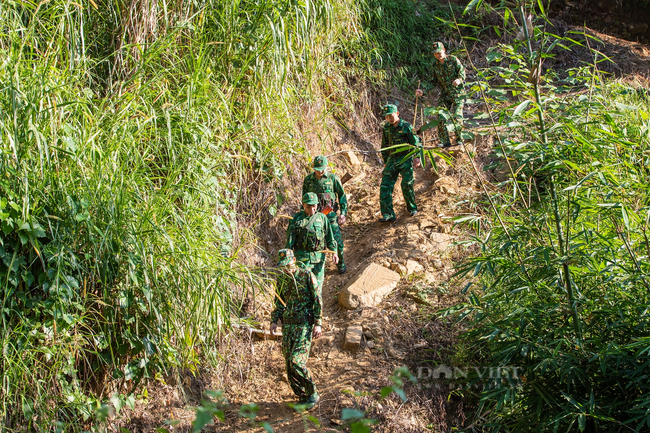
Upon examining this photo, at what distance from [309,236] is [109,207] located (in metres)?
1.92

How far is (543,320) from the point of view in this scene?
3.61m

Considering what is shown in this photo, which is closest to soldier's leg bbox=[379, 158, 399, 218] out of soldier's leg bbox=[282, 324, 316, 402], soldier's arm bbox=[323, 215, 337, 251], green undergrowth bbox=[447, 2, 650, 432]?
soldier's arm bbox=[323, 215, 337, 251]

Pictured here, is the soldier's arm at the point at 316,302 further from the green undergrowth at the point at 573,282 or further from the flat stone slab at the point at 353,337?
the green undergrowth at the point at 573,282

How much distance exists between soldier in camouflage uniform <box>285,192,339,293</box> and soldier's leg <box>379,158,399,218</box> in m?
1.70

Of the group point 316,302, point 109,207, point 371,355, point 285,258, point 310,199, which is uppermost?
point 310,199

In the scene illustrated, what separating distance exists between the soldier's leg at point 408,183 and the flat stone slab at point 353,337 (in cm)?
211

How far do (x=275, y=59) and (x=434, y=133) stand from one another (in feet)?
11.4

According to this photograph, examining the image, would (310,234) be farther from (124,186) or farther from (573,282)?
(573,282)

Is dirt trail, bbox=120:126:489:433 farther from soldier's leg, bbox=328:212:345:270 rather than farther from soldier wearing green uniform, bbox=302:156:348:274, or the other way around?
soldier wearing green uniform, bbox=302:156:348:274

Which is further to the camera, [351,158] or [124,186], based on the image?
[351,158]

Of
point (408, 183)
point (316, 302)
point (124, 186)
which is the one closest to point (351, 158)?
point (408, 183)

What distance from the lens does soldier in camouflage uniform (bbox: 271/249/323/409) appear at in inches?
176

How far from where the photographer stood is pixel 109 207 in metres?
3.88

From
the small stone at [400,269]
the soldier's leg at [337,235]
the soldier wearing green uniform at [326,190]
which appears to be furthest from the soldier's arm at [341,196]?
the small stone at [400,269]
